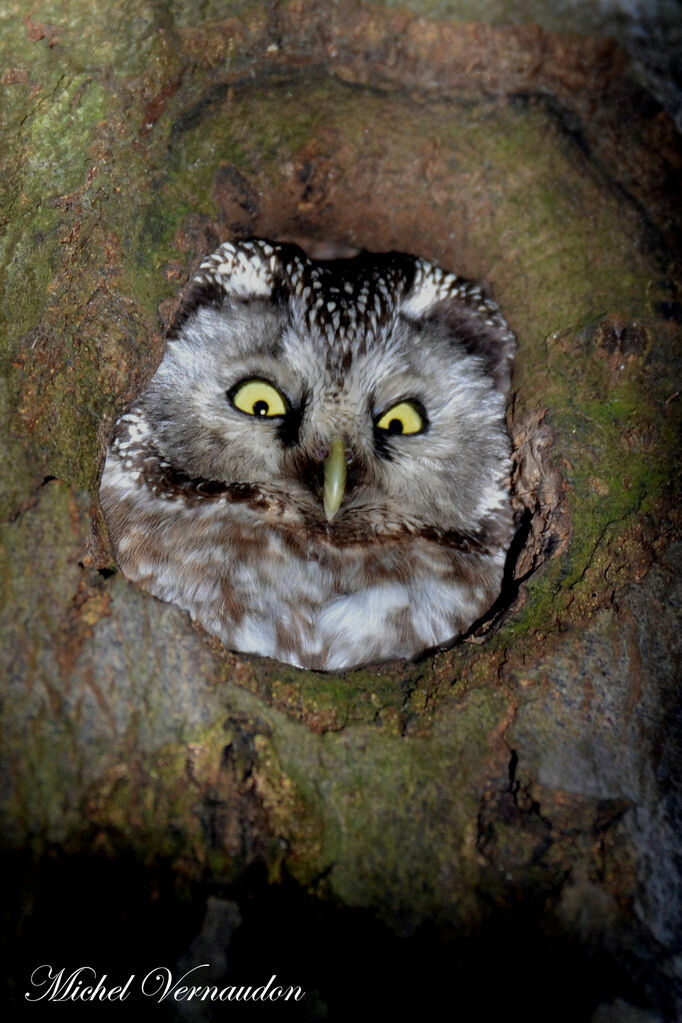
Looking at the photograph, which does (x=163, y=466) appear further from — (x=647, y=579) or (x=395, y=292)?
(x=647, y=579)

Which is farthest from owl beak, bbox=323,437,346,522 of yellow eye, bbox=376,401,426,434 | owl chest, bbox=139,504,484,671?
yellow eye, bbox=376,401,426,434

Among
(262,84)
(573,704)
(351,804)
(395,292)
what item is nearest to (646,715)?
(573,704)

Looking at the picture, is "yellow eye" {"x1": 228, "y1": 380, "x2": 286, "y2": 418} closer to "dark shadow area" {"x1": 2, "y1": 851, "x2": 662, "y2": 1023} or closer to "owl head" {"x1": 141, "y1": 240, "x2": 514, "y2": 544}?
"owl head" {"x1": 141, "y1": 240, "x2": 514, "y2": 544}

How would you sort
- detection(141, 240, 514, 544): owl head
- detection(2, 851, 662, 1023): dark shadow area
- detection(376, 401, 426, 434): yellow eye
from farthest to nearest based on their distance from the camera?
1. detection(376, 401, 426, 434): yellow eye
2. detection(141, 240, 514, 544): owl head
3. detection(2, 851, 662, 1023): dark shadow area

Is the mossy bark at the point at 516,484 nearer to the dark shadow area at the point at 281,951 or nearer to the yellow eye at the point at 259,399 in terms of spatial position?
the dark shadow area at the point at 281,951

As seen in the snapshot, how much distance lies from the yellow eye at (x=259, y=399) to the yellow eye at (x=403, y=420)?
231 mm

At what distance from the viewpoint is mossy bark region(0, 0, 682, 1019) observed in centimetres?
117

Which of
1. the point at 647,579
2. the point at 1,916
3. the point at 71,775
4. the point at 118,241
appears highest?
the point at 118,241

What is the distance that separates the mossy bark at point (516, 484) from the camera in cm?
117

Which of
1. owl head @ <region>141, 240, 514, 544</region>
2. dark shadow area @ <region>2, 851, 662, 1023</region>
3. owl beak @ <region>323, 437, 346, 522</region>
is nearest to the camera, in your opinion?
dark shadow area @ <region>2, 851, 662, 1023</region>

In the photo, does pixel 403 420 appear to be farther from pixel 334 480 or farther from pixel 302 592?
pixel 302 592

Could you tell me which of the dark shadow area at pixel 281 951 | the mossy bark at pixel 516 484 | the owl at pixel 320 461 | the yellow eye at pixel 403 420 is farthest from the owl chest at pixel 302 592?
the dark shadow area at pixel 281 951

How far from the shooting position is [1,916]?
1050 mm

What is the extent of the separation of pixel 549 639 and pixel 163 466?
2.67ft
